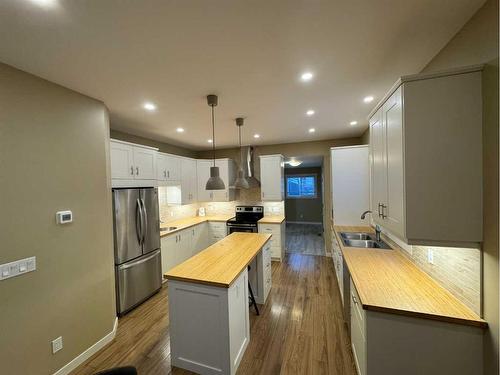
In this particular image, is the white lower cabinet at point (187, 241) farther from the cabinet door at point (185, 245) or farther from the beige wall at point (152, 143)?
the beige wall at point (152, 143)

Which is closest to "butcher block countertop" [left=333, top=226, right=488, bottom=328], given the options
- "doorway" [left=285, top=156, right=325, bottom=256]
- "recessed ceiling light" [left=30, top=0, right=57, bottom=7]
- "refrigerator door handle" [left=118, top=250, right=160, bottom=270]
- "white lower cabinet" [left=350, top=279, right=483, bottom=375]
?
"white lower cabinet" [left=350, top=279, right=483, bottom=375]

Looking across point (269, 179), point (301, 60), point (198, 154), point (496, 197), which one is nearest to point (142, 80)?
point (301, 60)

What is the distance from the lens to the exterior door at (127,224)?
270 centimetres

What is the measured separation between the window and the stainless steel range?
4.21 metres

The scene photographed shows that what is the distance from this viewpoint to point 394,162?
155 centimetres

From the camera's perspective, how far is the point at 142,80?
191cm

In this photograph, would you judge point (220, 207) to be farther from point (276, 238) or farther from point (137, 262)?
point (137, 262)

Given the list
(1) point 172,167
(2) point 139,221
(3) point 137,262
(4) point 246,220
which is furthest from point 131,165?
(4) point 246,220

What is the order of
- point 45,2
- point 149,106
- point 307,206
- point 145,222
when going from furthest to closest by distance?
point 307,206
point 145,222
point 149,106
point 45,2

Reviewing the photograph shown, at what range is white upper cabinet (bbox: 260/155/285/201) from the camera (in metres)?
4.86

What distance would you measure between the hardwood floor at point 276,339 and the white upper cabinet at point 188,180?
2055 millimetres

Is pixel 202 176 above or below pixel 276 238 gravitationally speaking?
above

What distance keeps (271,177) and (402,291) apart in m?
3.56

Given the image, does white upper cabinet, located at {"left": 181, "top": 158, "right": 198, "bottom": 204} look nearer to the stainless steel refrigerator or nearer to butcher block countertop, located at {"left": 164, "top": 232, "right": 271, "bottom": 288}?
the stainless steel refrigerator
